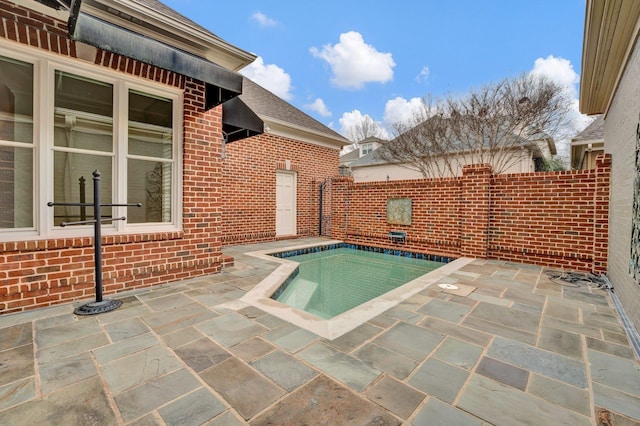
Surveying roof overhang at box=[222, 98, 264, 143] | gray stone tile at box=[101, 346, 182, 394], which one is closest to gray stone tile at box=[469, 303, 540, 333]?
gray stone tile at box=[101, 346, 182, 394]

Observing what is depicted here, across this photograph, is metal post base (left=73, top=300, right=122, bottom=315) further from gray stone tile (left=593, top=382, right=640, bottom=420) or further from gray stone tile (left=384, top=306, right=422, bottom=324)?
gray stone tile (left=593, top=382, right=640, bottom=420)

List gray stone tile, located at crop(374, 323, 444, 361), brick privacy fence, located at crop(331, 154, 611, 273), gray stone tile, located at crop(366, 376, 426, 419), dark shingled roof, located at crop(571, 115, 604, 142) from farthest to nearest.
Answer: dark shingled roof, located at crop(571, 115, 604, 142) → brick privacy fence, located at crop(331, 154, 611, 273) → gray stone tile, located at crop(374, 323, 444, 361) → gray stone tile, located at crop(366, 376, 426, 419)

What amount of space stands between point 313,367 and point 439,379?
0.79 metres

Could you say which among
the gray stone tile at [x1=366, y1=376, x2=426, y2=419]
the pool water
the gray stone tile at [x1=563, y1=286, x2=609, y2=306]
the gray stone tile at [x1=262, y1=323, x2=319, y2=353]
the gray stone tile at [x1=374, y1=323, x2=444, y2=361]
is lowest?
the pool water

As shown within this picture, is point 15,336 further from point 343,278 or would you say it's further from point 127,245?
point 343,278

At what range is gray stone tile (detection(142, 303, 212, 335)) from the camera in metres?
2.48

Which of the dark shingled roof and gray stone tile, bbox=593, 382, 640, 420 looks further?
the dark shingled roof

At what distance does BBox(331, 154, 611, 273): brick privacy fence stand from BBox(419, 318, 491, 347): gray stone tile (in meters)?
3.79

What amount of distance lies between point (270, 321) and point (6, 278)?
252 centimetres

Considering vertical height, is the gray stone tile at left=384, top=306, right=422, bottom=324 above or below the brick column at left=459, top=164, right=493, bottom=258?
below

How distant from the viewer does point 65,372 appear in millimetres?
1805

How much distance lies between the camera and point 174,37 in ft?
11.6

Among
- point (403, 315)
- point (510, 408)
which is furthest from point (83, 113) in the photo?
point (510, 408)

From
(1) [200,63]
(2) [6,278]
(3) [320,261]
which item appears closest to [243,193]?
(3) [320,261]
